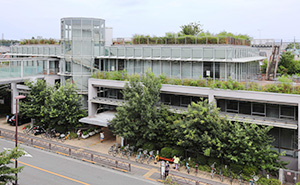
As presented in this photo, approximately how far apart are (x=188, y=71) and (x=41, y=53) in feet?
74.1

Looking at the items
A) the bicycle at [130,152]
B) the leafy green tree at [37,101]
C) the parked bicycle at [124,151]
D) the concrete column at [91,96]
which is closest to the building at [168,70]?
the concrete column at [91,96]

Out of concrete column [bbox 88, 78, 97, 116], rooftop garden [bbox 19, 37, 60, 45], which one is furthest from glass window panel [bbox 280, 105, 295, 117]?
rooftop garden [bbox 19, 37, 60, 45]

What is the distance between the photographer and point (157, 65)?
3139cm

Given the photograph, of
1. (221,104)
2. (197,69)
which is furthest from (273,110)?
(197,69)

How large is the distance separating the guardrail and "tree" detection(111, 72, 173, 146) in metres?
2.62

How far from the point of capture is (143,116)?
25.4 metres

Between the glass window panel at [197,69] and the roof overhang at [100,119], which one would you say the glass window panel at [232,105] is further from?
the roof overhang at [100,119]

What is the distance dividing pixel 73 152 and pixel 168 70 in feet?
41.6

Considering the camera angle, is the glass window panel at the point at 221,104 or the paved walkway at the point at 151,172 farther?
the glass window panel at the point at 221,104

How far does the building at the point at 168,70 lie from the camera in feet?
77.8

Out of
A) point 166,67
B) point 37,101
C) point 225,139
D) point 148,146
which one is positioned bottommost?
point 148,146

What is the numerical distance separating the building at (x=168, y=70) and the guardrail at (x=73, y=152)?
342 centimetres

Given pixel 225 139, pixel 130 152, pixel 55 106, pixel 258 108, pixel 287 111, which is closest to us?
pixel 225 139

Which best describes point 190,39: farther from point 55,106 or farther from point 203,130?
point 55,106
